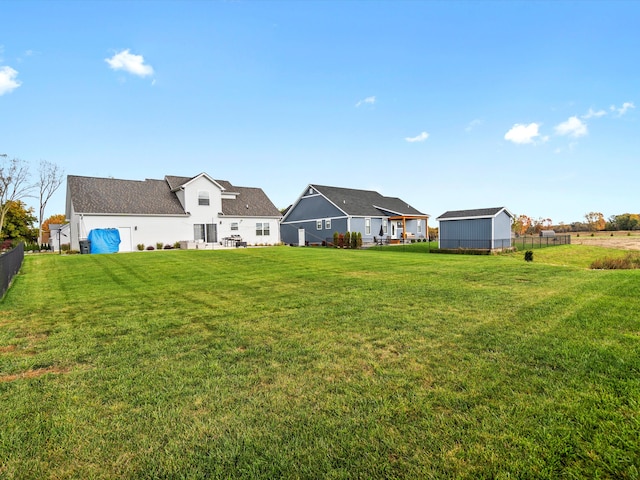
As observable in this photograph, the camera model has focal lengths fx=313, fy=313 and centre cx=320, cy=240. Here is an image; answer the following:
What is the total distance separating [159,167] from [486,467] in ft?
120

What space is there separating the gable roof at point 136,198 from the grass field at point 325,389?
68.1ft

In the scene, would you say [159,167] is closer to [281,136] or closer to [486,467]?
[281,136]

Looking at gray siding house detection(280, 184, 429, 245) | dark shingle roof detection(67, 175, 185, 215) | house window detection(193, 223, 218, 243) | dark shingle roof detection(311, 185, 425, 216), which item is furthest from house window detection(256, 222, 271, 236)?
dark shingle roof detection(311, 185, 425, 216)

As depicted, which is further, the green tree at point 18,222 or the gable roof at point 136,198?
the green tree at point 18,222

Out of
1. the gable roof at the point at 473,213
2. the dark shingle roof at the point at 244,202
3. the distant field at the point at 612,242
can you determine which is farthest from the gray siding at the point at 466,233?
the dark shingle roof at the point at 244,202

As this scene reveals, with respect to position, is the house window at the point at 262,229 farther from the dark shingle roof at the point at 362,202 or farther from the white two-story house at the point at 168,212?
the dark shingle roof at the point at 362,202

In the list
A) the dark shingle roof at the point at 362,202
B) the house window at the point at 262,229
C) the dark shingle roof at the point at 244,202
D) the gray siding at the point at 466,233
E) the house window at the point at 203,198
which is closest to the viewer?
the gray siding at the point at 466,233

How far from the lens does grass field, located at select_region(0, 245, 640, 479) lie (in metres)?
2.16

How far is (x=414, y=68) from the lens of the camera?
20.4 meters

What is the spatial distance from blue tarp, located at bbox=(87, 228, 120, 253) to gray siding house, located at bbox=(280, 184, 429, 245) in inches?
694

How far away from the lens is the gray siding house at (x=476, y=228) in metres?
24.0

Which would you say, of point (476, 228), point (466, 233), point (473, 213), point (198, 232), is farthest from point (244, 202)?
point (476, 228)

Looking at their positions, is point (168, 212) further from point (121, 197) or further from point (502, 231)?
point (502, 231)

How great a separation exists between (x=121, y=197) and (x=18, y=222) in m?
31.3
